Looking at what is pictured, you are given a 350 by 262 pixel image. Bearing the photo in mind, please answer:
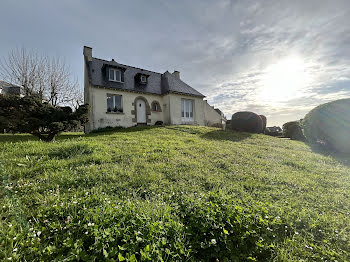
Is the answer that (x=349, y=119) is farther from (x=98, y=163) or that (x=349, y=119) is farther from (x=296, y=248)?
(x=98, y=163)

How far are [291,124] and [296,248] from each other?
1667cm

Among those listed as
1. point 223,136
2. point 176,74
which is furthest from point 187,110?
point 223,136

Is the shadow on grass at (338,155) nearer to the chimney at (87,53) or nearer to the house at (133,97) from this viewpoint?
the house at (133,97)

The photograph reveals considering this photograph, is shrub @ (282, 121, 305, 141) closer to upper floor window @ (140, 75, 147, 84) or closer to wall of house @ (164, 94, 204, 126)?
wall of house @ (164, 94, 204, 126)

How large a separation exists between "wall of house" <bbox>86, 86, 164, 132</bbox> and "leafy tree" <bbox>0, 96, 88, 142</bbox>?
443 cm

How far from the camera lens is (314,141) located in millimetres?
10133

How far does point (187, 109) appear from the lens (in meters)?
15.9

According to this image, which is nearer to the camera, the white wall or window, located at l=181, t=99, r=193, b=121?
the white wall

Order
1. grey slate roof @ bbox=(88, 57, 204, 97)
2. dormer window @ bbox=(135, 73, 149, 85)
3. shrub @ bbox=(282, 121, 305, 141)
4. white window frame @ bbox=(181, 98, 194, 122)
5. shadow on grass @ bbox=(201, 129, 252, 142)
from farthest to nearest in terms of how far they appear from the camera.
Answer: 1. white window frame @ bbox=(181, 98, 194, 122)
2. dormer window @ bbox=(135, 73, 149, 85)
3. shrub @ bbox=(282, 121, 305, 141)
4. grey slate roof @ bbox=(88, 57, 204, 97)
5. shadow on grass @ bbox=(201, 129, 252, 142)

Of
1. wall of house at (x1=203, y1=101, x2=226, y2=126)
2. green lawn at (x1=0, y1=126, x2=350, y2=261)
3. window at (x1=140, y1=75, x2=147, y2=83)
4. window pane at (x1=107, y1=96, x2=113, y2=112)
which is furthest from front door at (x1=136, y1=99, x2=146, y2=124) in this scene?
green lawn at (x1=0, y1=126, x2=350, y2=261)

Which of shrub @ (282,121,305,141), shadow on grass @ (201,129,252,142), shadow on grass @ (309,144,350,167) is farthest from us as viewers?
shrub @ (282,121,305,141)

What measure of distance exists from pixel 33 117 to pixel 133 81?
9.14m

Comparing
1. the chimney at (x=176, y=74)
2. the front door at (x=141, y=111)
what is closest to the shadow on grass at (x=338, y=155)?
the front door at (x=141, y=111)

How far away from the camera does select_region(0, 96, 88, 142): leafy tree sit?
220 inches
